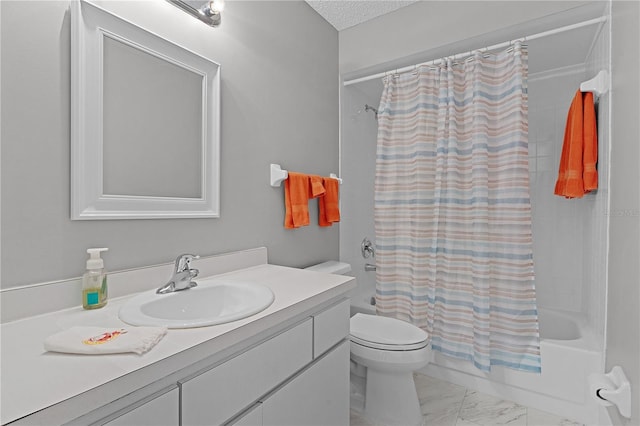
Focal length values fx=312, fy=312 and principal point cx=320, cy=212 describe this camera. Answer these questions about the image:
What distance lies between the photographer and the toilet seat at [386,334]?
5.10 feet

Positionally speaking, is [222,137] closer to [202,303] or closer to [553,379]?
[202,303]

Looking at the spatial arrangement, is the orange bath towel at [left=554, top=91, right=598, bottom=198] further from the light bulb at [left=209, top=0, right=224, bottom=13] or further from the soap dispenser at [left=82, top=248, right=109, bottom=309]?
the soap dispenser at [left=82, top=248, right=109, bottom=309]

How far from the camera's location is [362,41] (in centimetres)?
224

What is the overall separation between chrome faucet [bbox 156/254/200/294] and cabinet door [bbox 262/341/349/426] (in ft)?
1.60

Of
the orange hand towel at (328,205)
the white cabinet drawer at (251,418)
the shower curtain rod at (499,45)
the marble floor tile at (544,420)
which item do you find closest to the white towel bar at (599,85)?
the shower curtain rod at (499,45)

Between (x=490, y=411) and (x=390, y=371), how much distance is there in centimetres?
65


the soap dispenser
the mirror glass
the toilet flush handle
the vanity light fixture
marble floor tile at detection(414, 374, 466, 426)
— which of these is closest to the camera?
the soap dispenser

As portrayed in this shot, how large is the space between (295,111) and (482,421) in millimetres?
2003

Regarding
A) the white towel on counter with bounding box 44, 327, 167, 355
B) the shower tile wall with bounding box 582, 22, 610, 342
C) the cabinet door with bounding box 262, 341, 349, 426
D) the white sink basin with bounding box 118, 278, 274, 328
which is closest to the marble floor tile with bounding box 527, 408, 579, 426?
the shower tile wall with bounding box 582, 22, 610, 342

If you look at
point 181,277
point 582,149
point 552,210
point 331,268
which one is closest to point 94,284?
point 181,277

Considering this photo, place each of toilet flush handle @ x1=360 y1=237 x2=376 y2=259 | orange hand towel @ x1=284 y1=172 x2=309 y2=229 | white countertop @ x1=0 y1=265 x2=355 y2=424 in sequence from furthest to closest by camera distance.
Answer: toilet flush handle @ x1=360 y1=237 x2=376 y2=259
orange hand towel @ x1=284 y1=172 x2=309 y2=229
white countertop @ x1=0 y1=265 x2=355 y2=424

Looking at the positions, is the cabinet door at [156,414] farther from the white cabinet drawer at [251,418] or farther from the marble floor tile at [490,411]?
the marble floor tile at [490,411]

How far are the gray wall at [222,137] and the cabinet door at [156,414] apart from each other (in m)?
0.57

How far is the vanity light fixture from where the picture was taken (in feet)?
4.18
